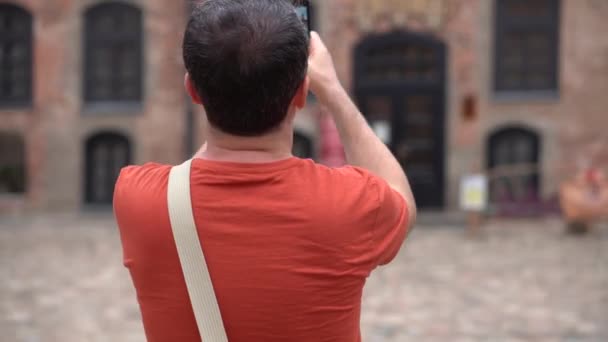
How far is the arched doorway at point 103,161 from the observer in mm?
16281

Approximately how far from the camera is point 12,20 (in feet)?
53.4

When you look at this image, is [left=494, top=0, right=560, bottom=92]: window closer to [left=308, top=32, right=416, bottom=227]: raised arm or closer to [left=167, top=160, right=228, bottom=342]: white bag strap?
[left=308, top=32, right=416, bottom=227]: raised arm

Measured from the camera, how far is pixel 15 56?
16.3 meters

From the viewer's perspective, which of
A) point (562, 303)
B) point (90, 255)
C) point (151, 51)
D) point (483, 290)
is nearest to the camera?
point (562, 303)

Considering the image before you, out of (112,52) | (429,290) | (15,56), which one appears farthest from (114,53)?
(429,290)

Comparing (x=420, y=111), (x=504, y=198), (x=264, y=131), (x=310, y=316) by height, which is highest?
(x=264, y=131)

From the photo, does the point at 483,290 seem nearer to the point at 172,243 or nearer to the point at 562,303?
the point at 562,303

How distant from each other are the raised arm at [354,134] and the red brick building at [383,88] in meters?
12.6

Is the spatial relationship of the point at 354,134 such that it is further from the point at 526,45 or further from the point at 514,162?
the point at 514,162

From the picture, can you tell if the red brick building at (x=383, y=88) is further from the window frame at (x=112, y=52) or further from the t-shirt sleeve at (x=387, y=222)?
the t-shirt sleeve at (x=387, y=222)

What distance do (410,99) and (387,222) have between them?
14.1 metres

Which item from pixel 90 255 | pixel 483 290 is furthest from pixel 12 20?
pixel 483 290

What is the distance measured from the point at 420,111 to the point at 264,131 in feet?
46.3

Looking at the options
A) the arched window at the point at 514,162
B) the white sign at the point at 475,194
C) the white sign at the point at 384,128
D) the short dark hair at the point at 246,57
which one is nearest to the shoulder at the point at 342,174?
the short dark hair at the point at 246,57
